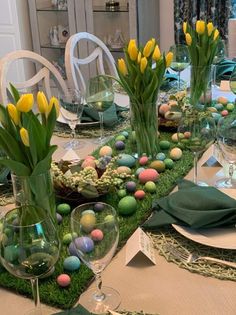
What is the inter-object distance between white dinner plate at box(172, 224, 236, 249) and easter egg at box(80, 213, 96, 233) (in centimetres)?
23

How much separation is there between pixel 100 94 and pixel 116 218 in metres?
0.80

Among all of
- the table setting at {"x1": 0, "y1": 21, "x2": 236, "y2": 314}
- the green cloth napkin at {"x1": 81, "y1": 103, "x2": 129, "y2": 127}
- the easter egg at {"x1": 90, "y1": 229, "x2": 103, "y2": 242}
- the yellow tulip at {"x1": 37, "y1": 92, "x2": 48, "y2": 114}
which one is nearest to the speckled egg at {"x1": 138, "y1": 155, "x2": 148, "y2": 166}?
the table setting at {"x1": 0, "y1": 21, "x2": 236, "y2": 314}

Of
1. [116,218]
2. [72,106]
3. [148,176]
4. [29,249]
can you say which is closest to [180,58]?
[72,106]

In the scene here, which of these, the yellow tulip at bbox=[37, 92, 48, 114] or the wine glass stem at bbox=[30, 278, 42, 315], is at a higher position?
the yellow tulip at bbox=[37, 92, 48, 114]

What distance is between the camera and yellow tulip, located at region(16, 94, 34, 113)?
0.89 m

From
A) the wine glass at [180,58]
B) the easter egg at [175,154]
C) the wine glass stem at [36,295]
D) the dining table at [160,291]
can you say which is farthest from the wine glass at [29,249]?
the wine glass at [180,58]

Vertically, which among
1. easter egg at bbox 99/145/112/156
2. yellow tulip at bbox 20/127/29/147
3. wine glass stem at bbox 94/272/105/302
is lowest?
wine glass stem at bbox 94/272/105/302

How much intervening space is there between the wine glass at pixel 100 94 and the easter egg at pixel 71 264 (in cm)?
70

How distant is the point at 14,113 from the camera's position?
918mm

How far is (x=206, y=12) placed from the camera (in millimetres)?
3395

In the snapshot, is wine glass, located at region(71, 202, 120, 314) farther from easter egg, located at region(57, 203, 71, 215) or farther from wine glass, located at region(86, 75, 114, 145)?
wine glass, located at region(86, 75, 114, 145)

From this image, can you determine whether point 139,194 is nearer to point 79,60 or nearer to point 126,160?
point 126,160

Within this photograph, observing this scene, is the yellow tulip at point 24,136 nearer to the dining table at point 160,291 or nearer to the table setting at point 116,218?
the table setting at point 116,218

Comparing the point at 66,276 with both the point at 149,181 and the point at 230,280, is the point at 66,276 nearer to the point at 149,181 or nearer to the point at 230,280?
the point at 230,280
